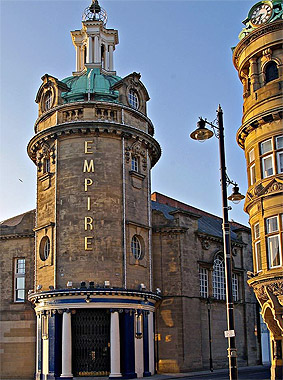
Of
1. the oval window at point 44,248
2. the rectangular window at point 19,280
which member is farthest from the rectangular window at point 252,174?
the rectangular window at point 19,280

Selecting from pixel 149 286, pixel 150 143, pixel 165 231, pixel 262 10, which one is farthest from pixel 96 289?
pixel 262 10

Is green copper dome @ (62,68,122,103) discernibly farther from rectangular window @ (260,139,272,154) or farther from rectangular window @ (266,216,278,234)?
rectangular window @ (266,216,278,234)

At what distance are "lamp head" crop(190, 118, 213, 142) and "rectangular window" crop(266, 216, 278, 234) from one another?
6.86m

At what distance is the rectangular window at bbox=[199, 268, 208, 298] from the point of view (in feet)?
135

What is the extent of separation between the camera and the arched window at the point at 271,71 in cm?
2405

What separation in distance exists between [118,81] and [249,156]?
1490cm

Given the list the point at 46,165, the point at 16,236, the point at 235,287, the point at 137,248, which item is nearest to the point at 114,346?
the point at 137,248

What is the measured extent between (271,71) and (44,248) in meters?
18.9

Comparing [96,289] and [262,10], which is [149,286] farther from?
[262,10]

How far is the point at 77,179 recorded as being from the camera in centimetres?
3466

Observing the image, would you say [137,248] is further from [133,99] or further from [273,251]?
[273,251]

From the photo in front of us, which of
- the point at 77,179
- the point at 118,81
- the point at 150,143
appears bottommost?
the point at 77,179

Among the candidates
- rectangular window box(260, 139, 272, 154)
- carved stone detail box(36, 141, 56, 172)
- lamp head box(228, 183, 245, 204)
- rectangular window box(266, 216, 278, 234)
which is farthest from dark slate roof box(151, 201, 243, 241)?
lamp head box(228, 183, 245, 204)

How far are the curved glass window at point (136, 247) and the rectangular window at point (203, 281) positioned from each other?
701 centimetres
